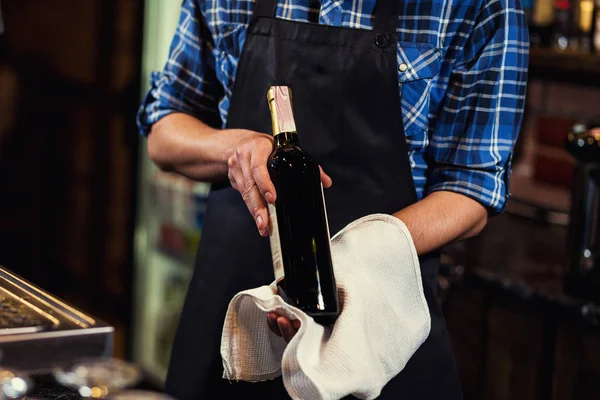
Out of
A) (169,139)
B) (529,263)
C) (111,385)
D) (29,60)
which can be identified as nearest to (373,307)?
(111,385)

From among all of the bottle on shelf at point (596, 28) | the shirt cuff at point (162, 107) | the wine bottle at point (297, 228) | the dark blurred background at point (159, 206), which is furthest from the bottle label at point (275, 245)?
the bottle on shelf at point (596, 28)

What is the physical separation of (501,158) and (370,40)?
0.30 meters

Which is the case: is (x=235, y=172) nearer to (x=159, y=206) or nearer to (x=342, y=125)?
(x=342, y=125)

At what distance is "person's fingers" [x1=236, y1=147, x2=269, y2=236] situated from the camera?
1.33m

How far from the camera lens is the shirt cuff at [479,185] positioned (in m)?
1.57

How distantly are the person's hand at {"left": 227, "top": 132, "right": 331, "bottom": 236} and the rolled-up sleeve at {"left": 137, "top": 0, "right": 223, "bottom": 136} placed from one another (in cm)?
39

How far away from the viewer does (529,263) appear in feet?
8.80

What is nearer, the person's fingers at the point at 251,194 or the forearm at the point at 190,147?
the person's fingers at the point at 251,194

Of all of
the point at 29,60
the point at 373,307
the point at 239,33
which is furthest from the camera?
the point at 29,60

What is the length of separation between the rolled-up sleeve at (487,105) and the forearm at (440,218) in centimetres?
2

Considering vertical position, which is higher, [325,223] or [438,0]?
[438,0]

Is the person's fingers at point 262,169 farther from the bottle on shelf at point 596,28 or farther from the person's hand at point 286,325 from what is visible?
the bottle on shelf at point 596,28

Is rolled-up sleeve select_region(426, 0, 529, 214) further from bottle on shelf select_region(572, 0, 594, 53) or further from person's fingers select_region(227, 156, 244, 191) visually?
bottle on shelf select_region(572, 0, 594, 53)

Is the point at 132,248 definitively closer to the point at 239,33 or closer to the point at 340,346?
the point at 239,33
